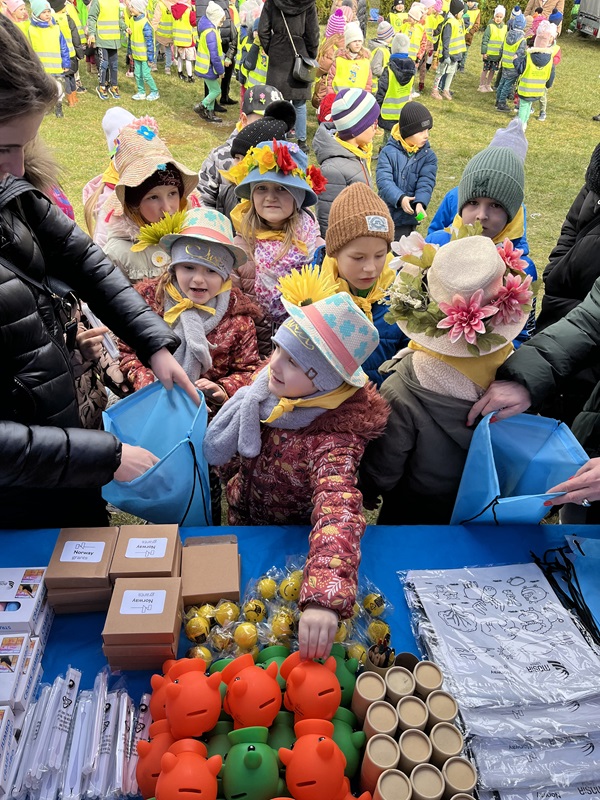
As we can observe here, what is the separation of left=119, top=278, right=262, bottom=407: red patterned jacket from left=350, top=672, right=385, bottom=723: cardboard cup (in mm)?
1242

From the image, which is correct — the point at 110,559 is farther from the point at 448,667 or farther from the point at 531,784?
the point at 531,784

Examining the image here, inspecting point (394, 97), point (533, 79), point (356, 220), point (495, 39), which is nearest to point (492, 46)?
point (495, 39)

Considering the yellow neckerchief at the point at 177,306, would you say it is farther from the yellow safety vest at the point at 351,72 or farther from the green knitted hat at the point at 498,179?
the yellow safety vest at the point at 351,72

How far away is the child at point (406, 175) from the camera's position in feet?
15.2

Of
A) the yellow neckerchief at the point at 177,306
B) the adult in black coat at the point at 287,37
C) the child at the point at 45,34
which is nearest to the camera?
the yellow neckerchief at the point at 177,306

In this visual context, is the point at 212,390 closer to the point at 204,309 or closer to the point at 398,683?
the point at 204,309

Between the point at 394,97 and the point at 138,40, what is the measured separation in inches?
205

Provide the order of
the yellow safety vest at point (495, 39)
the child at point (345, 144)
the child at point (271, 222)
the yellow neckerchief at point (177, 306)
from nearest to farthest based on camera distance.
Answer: the yellow neckerchief at point (177, 306) < the child at point (271, 222) < the child at point (345, 144) < the yellow safety vest at point (495, 39)

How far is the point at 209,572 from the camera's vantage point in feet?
5.07

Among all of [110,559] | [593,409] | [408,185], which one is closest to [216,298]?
[110,559]

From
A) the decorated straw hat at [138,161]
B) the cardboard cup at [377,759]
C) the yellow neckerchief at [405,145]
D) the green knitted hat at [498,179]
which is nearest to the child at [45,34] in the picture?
the yellow neckerchief at [405,145]

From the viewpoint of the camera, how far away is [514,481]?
6.14 feet

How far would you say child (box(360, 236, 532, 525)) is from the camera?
170 centimetres

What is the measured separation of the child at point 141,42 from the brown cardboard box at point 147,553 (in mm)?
10385
